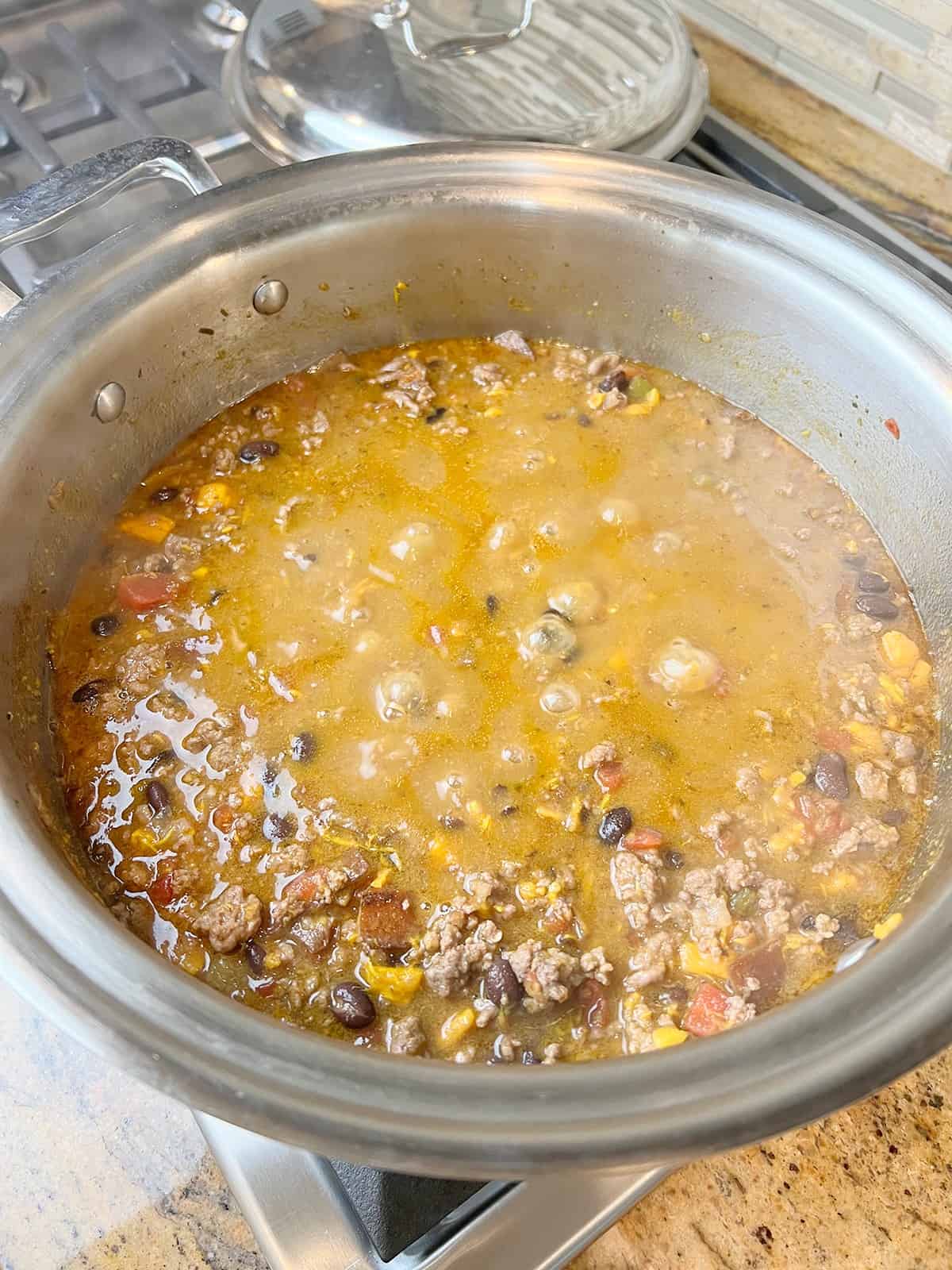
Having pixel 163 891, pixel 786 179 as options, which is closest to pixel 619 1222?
pixel 163 891

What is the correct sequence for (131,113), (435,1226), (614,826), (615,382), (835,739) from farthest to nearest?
(131,113), (615,382), (835,739), (614,826), (435,1226)

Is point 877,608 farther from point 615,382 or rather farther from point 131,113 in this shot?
point 131,113

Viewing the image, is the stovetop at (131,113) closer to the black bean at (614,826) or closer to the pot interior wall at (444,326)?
the pot interior wall at (444,326)

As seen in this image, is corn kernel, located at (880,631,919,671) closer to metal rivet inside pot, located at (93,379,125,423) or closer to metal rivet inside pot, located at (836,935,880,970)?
metal rivet inside pot, located at (836,935,880,970)

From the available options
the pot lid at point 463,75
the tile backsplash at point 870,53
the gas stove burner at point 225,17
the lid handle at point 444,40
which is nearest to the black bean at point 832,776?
the pot lid at point 463,75

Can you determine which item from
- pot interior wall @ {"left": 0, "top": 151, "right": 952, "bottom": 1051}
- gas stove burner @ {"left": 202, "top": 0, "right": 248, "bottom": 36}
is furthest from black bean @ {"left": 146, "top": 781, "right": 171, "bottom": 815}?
gas stove burner @ {"left": 202, "top": 0, "right": 248, "bottom": 36}

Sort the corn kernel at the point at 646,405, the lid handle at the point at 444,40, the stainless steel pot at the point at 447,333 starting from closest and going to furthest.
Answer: the stainless steel pot at the point at 447,333 < the corn kernel at the point at 646,405 < the lid handle at the point at 444,40
